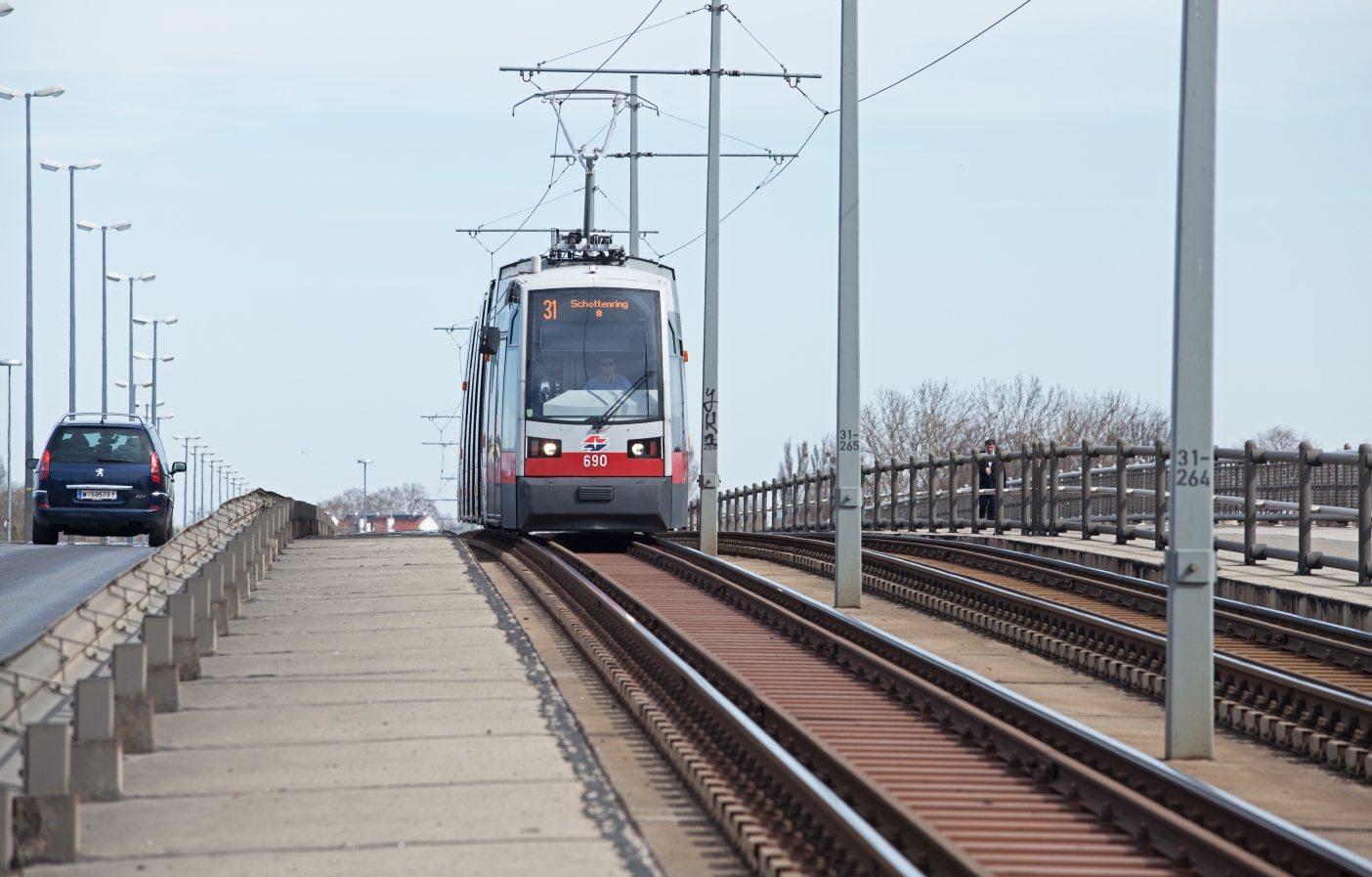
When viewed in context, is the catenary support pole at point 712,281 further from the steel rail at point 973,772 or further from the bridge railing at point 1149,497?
the steel rail at point 973,772

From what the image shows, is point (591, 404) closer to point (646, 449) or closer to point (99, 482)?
point (646, 449)

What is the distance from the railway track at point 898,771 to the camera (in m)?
6.37

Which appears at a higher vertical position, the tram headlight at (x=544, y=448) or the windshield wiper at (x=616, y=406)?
the windshield wiper at (x=616, y=406)

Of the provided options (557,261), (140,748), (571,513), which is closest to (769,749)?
(140,748)

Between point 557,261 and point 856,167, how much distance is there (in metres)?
7.32

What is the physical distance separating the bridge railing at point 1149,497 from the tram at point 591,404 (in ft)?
8.30

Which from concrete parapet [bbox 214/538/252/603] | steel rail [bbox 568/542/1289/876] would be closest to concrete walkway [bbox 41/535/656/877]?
concrete parapet [bbox 214/538/252/603]

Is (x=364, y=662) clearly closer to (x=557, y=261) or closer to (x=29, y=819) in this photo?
(x=29, y=819)

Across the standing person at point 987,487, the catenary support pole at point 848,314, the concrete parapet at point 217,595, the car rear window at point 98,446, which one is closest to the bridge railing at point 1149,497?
the standing person at point 987,487

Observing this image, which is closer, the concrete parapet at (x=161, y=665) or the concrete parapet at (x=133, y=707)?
the concrete parapet at (x=133, y=707)

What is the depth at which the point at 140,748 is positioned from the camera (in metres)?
8.33

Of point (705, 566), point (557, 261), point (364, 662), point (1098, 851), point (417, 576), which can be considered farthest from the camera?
point (557, 261)

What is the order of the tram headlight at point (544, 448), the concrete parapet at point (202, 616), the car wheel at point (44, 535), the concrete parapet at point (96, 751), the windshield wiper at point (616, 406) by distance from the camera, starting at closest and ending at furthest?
the concrete parapet at point (96, 751) < the concrete parapet at point (202, 616) < the tram headlight at point (544, 448) < the windshield wiper at point (616, 406) < the car wheel at point (44, 535)

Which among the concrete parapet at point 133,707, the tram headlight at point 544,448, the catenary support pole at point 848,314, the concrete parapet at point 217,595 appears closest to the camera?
the concrete parapet at point 133,707
